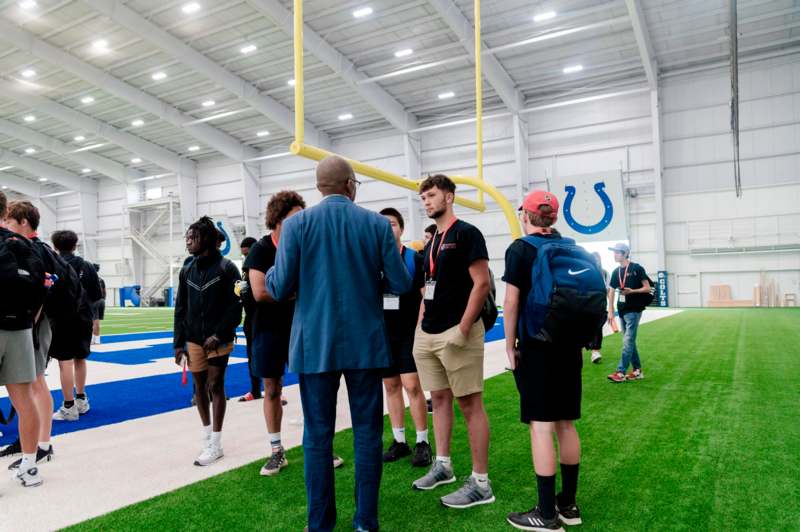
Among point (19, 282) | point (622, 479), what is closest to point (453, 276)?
point (622, 479)

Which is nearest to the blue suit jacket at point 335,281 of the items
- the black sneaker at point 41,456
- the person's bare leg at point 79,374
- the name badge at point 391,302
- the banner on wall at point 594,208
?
the name badge at point 391,302

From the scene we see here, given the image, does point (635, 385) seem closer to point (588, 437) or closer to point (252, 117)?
point (588, 437)

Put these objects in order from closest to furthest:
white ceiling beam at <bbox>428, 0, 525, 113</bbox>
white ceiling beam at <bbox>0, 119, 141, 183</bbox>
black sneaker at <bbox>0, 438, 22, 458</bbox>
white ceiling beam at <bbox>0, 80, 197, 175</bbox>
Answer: black sneaker at <bbox>0, 438, 22, 458</bbox> → white ceiling beam at <bbox>428, 0, 525, 113</bbox> → white ceiling beam at <bbox>0, 80, 197, 175</bbox> → white ceiling beam at <bbox>0, 119, 141, 183</bbox>

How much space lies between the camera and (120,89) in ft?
72.4

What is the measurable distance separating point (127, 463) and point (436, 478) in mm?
2197

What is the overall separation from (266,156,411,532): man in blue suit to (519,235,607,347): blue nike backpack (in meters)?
0.67

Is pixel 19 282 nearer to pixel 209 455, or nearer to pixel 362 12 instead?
pixel 209 455

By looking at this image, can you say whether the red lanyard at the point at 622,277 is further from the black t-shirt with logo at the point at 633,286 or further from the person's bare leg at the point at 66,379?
the person's bare leg at the point at 66,379

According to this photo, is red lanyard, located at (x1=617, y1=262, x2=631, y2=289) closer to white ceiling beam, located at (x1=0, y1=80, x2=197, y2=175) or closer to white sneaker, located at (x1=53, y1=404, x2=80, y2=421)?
white sneaker, located at (x1=53, y1=404, x2=80, y2=421)

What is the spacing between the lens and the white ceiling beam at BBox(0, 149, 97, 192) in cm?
3114

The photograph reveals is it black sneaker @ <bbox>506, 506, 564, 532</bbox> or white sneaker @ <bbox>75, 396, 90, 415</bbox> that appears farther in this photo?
white sneaker @ <bbox>75, 396, 90, 415</bbox>

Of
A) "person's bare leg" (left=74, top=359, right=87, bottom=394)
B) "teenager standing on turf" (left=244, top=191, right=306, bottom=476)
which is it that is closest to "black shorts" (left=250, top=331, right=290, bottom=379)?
"teenager standing on turf" (left=244, top=191, right=306, bottom=476)

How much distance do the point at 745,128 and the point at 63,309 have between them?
82.4 feet

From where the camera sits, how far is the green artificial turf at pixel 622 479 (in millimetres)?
2727
